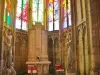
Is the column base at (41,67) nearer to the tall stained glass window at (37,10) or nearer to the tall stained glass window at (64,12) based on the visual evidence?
the tall stained glass window at (64,12)

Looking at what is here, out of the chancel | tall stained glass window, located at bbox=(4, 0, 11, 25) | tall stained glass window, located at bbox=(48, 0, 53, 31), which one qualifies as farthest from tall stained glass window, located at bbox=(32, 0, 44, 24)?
tall stained glass window, located at bbox=(4, 0, 11, 25)

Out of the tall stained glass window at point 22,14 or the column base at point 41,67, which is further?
the tall stained glass window at point 22,14

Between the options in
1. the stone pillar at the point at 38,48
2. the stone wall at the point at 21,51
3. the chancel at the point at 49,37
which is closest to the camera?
the chancel at the point at 49,37

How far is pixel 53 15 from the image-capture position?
20438 mm

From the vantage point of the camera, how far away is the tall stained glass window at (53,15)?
2014 centimetres

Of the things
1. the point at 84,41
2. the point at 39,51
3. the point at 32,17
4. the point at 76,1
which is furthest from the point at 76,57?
the point at 32,17

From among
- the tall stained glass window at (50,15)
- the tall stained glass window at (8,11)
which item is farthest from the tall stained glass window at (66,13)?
the tall stained glass window at (8,11)

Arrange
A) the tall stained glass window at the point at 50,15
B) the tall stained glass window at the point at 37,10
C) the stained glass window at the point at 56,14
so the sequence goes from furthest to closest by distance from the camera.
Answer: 1. the tall stained glass window at the point at 37,10
2. the tall stained glass window at the point at 50,15
3. the stained glass window at the point at 56,14

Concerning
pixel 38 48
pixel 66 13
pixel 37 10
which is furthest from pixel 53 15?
pixel 38 48

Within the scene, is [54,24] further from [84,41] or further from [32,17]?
[84,41]

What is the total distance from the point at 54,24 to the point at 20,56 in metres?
4.69

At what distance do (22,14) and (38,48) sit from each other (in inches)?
209

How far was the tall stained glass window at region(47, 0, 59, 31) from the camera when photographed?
20.1m

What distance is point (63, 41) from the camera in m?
18.5
